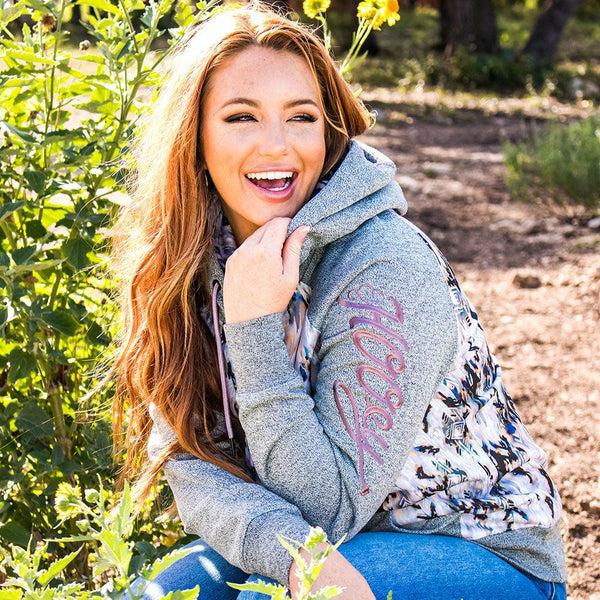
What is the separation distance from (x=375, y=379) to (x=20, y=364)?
72 centimetres

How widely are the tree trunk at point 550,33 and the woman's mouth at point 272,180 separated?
1241 centimetres

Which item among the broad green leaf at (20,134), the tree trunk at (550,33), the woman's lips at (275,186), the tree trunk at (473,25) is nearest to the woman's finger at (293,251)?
the woman's lips at (275,186)

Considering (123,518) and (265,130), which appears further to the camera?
(265,130)

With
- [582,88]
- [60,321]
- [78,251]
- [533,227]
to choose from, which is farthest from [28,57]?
[582,88]

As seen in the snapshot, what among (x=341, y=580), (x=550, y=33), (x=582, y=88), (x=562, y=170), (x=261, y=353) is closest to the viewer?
(x=341, y=580)

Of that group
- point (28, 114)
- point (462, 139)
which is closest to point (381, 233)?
point (28, 114)

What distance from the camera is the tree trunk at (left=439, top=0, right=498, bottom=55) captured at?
1368 cm

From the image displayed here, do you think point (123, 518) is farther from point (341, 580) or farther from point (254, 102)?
point (254, 102)

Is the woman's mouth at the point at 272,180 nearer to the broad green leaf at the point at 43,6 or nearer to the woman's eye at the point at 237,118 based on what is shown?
the woman's eye at the point at 237,118

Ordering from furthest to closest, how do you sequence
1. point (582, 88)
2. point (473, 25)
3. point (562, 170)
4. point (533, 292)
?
point (473, 25) → point (582, 88) → point (562, 170) → point (533, 292)

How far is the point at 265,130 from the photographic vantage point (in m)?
1.81

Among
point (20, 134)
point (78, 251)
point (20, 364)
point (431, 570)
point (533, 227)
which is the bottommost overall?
point (533, 227)

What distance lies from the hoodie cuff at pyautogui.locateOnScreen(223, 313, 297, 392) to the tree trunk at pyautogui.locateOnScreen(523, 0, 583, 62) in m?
12.7

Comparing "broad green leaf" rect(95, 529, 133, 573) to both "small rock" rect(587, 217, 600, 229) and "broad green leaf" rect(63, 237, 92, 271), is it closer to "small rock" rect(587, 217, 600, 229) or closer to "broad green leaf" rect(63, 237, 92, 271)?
"broad green leaf" rect(63, 237, 92, 271)
